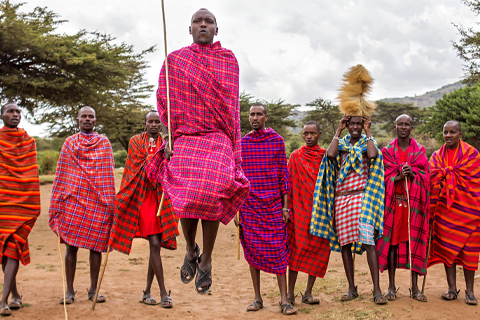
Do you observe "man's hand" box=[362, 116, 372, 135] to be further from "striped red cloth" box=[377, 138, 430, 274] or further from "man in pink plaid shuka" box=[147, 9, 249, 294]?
"man in pink plaid shuka" box=[147, 9, 249, 294]

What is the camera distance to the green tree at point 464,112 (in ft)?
47.0

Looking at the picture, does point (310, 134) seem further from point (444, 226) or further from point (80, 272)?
point (80, 272)

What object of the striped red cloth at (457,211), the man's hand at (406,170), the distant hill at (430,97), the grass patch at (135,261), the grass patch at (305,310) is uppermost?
A: the distant hill at (430,97)

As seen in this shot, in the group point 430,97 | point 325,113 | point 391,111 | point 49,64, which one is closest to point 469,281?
point 49,64

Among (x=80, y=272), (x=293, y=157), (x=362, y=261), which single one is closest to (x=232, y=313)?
(x=293, y=157)

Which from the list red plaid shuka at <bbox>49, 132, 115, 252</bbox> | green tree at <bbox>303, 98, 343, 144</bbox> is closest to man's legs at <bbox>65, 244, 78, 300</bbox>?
red plaid shuka at <bbox>49, 132, 115, 252</bbox>

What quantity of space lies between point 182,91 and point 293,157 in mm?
2994

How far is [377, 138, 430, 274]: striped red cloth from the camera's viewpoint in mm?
7426

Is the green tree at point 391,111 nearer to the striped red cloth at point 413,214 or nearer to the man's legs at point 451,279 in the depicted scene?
the man's legs at point 451,279

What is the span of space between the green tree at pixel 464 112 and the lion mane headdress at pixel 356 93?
8.00 metres

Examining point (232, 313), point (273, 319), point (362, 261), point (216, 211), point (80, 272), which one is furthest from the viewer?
point (362, 261)

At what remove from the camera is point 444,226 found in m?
7.73

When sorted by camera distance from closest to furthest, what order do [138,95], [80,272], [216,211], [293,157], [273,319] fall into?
[216,211], [273,319], [293,157], [80,272], [138,95]

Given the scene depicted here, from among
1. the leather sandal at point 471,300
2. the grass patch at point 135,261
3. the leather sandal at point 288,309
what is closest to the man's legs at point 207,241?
the leather sandal at point 288,309
